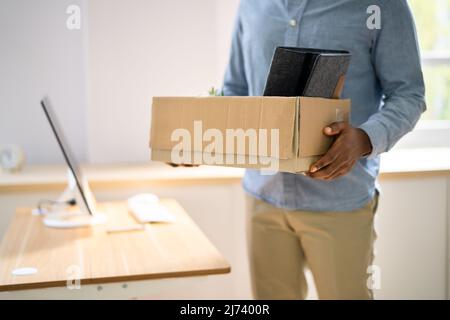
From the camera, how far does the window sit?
9.36 feet

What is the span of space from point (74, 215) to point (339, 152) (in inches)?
38.1

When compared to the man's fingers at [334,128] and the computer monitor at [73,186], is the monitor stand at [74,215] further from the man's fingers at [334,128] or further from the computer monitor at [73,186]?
the man's fingers at [334,128]

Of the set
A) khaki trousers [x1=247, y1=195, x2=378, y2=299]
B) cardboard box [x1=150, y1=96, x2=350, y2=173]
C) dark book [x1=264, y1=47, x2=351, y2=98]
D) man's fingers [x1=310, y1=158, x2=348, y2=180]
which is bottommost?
khaki trousers [x1=247, y1=195, x2=378, y2=299]

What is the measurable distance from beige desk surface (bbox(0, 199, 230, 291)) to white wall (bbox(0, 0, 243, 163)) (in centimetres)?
60

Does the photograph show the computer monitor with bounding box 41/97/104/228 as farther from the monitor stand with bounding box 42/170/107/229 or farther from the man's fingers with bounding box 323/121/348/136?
the man's fingers with bounding box 323/121/348/136

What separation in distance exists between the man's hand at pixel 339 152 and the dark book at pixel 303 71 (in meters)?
0.09

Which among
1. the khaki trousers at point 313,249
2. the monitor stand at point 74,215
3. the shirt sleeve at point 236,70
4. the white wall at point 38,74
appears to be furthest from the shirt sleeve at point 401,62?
the white wall at point 38,74

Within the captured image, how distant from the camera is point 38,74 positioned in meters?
2.47

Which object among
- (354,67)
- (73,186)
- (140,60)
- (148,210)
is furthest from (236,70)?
(140,60)

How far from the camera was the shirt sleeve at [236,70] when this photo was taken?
1797mm

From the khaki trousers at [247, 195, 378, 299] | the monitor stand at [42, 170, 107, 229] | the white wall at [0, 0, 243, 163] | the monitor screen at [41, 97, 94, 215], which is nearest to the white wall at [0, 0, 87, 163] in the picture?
the white wall at [0, 0, 243, 163]

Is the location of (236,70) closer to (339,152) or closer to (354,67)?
(354,67)

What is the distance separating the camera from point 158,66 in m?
2.47
